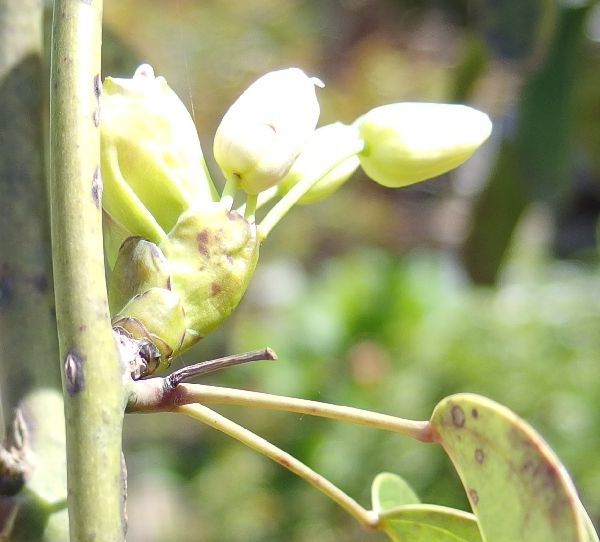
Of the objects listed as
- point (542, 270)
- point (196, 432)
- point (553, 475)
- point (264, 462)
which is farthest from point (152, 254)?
point (542, 270)

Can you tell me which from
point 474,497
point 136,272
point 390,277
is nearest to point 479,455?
point 474,497

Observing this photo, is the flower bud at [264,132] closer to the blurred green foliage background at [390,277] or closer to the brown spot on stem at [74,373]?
the brown spot on stem at [74,373]

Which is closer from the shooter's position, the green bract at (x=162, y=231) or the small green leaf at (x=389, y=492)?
the green bract at (x=162, y=231)

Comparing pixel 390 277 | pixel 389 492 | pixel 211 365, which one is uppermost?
pixel 211 365

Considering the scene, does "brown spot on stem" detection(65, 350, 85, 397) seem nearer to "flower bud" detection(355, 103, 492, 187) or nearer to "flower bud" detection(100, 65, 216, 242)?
"flower bud" detection(100, 65, 216, 242)

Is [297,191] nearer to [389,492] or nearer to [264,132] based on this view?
[264,132]

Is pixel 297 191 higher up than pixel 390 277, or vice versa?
pixel 297 191

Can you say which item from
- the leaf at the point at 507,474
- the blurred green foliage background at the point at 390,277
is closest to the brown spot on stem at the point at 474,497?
the leaf at the point at 507,474
